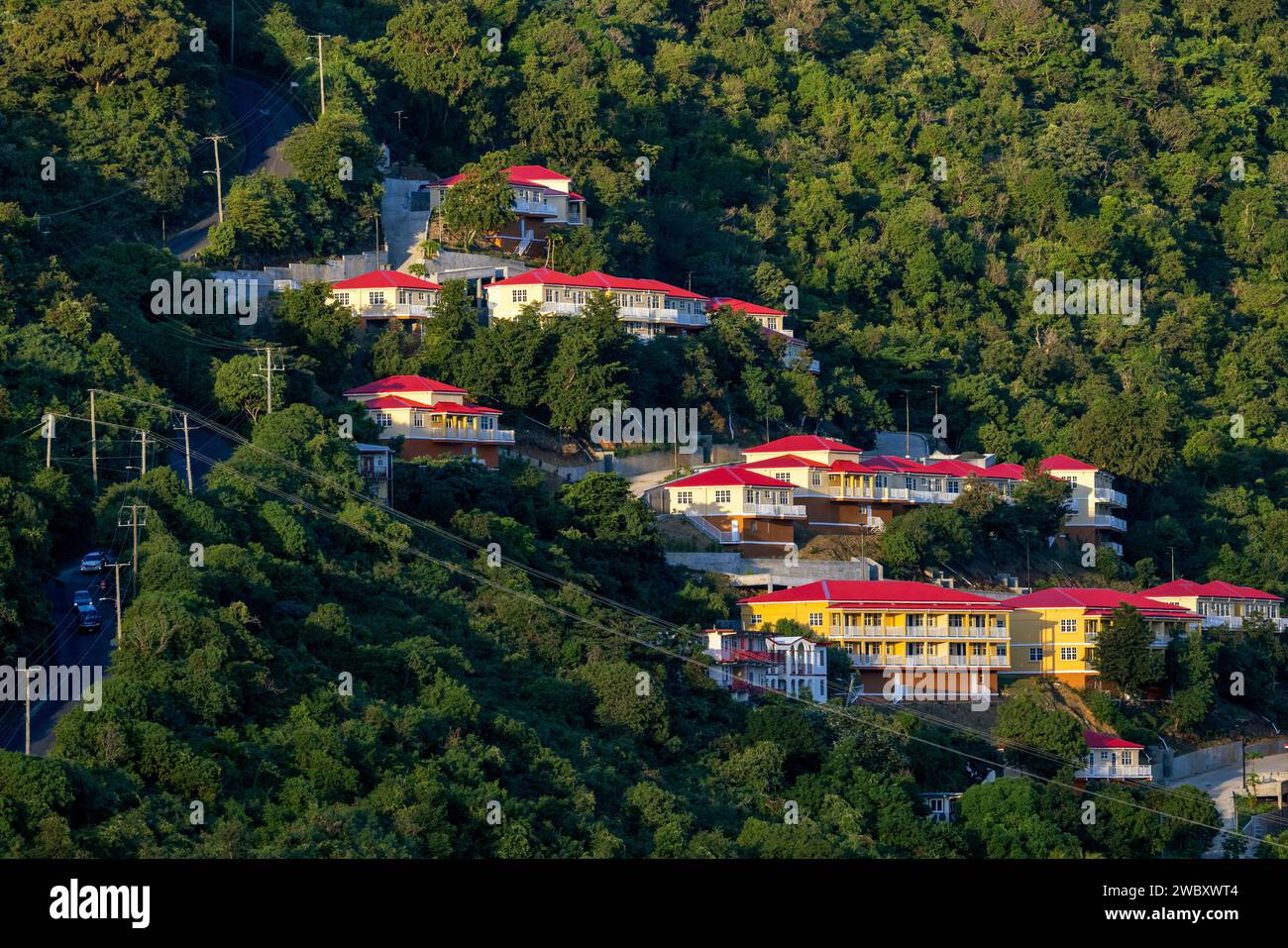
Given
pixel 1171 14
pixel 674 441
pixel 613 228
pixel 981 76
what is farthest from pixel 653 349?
pixel 1171 14

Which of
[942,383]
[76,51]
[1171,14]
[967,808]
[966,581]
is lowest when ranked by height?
[967,808]

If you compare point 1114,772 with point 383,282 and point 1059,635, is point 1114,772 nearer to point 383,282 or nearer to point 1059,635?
point 1059,635

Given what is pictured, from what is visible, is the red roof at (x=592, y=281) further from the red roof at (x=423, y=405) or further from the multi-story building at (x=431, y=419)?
the red roof at (x=423, y=405)

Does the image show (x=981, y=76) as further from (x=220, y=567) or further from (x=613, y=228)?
(x=220, y=567)

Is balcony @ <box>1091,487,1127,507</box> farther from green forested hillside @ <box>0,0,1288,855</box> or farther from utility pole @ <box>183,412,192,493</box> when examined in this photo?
utility pole @ <box>183,412,192,493</box>

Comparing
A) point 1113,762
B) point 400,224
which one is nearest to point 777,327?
point 400,224

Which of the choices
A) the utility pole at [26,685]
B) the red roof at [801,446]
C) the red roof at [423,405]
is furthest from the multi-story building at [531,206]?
the utility pole at [26,685]
